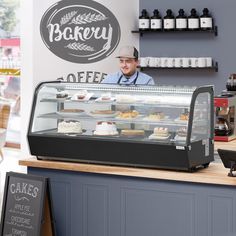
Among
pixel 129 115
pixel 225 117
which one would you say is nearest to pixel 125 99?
pixel 129 115

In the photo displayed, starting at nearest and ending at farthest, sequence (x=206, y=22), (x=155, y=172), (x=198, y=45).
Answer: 1. (x=155, y=172)
2. (x=206, y=22)
3. (x=198, y=45)

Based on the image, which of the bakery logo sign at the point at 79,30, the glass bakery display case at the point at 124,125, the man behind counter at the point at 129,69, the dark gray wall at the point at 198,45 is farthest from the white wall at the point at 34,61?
the glass bakery display case at the point at 124,125

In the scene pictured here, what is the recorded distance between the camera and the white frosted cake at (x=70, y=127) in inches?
182

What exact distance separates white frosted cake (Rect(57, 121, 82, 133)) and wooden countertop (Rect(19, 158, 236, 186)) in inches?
9.3

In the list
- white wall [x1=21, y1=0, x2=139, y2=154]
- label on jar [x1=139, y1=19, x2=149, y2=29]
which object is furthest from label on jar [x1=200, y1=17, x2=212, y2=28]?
white wall [x1=21, y1=0, x2=139, y2=154]

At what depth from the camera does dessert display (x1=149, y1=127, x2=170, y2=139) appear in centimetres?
432

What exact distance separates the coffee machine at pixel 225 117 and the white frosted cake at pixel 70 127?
1540mm

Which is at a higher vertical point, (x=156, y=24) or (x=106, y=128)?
(x=156, y=24)

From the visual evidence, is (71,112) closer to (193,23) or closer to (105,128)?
(105,128)

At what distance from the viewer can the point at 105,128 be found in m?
4.49

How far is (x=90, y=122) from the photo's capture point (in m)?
4.68

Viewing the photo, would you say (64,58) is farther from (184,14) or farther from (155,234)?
(155,234)

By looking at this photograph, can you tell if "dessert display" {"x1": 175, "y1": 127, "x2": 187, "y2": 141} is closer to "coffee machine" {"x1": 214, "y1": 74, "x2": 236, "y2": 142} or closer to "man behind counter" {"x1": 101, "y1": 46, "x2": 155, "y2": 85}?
"coffee machine" {"x1": 214, "y1": 74, "x2": 236, "y2": 142}

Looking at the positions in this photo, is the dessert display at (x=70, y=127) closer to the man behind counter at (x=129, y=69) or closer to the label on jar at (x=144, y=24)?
the man behind counter at (x=129, y=69)
